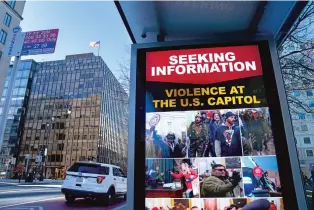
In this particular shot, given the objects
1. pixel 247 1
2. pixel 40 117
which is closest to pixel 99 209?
pixel 247 1

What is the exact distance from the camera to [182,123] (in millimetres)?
2932

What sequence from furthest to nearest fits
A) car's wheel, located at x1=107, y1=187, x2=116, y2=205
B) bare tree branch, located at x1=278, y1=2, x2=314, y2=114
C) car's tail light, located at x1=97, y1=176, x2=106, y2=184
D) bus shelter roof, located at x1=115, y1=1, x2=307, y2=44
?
car's wheel, located at x1=107, y1=187, x2=116, y2=205
car's tail light, located at x1=97, y1=176, x2=106, y2=184
bare tree branch, located at x1=278, y1=2, x2=314, y2=114
bus shelter roof, located at x1=115, y1=1, x2=307, y2=44

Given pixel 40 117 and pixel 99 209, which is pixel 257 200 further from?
pixel 40 117

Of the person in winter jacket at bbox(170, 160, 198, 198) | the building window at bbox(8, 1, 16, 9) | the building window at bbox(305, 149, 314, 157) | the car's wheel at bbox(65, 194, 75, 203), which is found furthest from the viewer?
the building window at bbox(305, 149, 314, 157)

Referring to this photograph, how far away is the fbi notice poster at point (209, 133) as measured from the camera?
2.65 metres

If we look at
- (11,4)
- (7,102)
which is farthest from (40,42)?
(11,4)

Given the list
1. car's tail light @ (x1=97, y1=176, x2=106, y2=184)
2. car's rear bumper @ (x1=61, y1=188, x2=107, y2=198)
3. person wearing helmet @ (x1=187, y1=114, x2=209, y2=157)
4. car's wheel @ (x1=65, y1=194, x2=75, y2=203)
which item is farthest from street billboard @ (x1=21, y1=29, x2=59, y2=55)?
car's wheel @ (x1=65, y1=194, x2=75, y2=203)

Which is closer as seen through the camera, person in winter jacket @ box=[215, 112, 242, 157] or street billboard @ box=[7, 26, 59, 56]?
person in winter jacket @ box=[215, 112, 242, 157]

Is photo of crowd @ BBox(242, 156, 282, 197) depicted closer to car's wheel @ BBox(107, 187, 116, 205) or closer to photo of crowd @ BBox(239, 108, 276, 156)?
photo of crowd @ BBox(239, 108, 276, 156)

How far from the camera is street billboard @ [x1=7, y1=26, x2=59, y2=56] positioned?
547 centimetres

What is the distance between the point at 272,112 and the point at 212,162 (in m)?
0.98

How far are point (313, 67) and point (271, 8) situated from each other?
814 centimetres

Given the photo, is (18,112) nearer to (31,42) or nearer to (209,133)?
(31,42)

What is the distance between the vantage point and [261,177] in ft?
8.69
